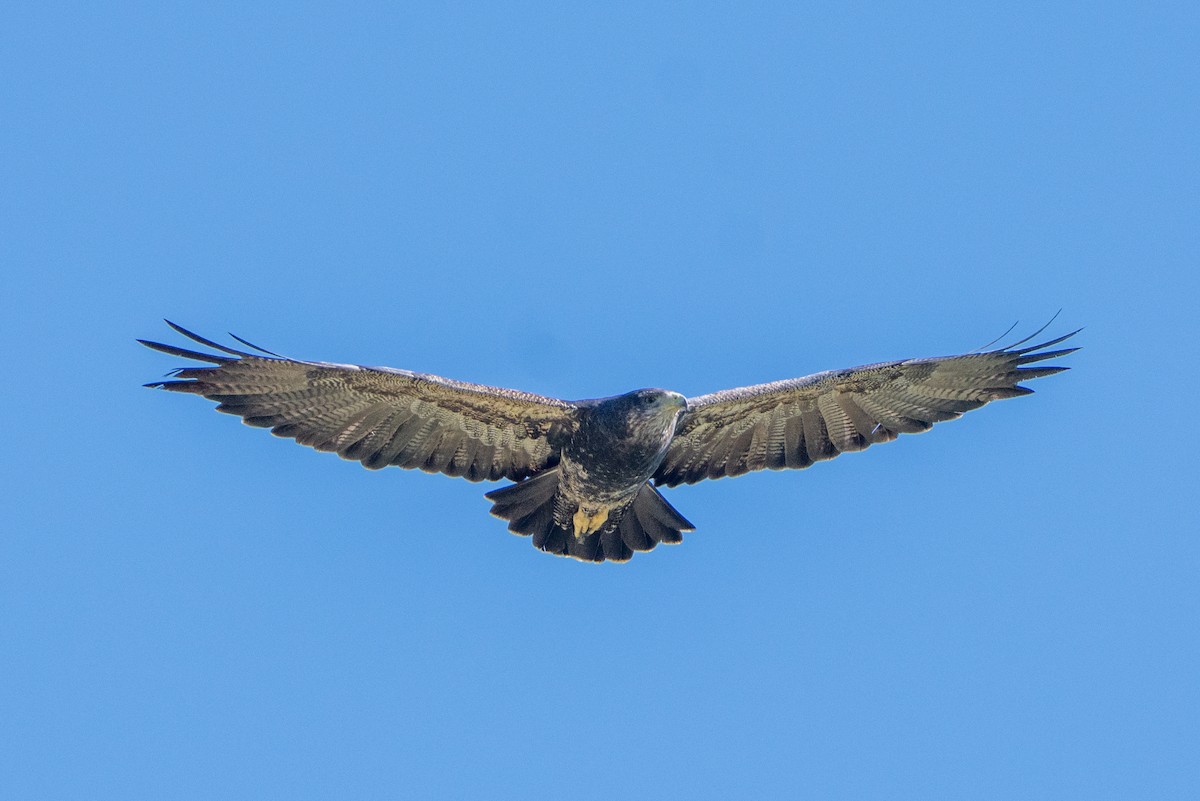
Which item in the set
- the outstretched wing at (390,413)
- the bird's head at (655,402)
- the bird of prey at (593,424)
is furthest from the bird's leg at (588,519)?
the bird's head at (655,402)

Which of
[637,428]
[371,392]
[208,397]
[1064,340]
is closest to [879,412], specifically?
[1064,340]

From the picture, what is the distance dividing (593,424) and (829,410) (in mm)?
2086

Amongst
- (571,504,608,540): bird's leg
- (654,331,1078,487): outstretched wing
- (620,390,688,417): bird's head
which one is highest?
(654,331,1078,487): outstretched wing

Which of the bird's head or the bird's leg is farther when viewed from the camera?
the bird's leg

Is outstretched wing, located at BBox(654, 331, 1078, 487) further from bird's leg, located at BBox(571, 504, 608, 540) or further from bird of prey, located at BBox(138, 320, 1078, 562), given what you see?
bird's leg, located at BBox(571, 504, 608, 540)

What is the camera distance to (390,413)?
1240 centimetres

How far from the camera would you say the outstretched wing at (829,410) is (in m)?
12.5

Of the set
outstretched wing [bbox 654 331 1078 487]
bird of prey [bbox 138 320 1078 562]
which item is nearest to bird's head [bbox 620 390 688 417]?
bird of prey [bbox 138 320 1078 562]

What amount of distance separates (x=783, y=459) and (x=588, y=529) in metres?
1.68

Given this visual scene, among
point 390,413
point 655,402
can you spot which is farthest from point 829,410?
point 390,413

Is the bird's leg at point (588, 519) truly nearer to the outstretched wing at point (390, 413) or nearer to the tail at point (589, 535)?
the tail at point (589, 535)

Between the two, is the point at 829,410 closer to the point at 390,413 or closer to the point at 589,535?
the point at 589,535

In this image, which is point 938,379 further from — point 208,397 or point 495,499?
point 208,397

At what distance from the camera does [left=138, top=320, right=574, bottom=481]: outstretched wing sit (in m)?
11.9
